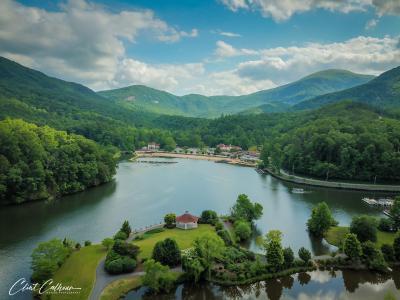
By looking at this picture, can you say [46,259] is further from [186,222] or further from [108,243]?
[186,222]

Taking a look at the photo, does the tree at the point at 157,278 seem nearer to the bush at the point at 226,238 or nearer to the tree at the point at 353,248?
the bush at the point at 226,238

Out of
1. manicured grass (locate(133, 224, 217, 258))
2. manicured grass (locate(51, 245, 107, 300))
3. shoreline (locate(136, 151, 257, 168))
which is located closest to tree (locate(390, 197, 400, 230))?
manicured grass (locate(133, 224, 217, 258))

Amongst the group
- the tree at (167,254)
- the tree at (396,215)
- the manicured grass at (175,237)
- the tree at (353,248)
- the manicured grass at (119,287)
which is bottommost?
the manicured grass at (119,287)

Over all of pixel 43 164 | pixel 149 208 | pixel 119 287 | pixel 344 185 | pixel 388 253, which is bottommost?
pixel 119 287

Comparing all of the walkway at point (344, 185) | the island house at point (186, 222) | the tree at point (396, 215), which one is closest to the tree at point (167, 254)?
the island house at point (186, 222)

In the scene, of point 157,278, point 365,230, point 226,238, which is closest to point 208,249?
point 157,278

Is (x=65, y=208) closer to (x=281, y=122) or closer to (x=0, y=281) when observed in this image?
(x=0, y=281)

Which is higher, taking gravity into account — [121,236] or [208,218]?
[208,218]
